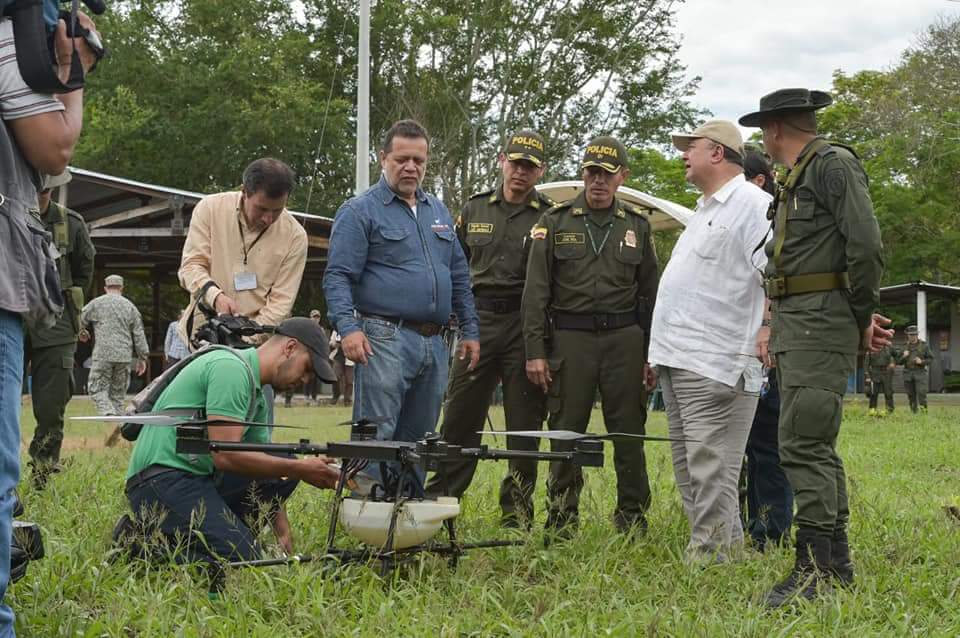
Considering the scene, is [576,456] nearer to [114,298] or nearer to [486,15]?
[114,298]

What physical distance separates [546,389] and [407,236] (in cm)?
111

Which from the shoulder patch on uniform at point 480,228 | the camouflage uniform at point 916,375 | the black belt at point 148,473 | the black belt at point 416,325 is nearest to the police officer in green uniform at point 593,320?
the shoulder patch on uniform at point 480,228

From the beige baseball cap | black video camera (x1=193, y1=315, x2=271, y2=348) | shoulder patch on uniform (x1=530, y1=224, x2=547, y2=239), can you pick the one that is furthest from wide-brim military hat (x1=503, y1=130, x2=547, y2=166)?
black video camera (x1=193, y1=315, x2=271, y2=348)

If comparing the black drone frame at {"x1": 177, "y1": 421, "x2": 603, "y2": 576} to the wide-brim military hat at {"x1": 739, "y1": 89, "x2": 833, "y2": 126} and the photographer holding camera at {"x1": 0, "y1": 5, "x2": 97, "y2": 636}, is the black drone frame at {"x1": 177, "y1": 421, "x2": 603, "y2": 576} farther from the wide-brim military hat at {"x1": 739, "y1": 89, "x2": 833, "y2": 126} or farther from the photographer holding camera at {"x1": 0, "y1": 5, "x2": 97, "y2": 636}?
the wide-brim military hat at {"x1": 739, "y1": 89, "x2": 833, "y2": 126}

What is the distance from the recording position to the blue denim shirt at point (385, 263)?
209 inches

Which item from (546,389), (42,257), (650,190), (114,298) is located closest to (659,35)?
(650,190)

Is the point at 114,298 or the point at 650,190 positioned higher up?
the point at 650,190

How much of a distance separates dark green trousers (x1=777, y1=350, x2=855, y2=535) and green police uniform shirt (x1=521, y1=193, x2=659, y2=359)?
1550 mm

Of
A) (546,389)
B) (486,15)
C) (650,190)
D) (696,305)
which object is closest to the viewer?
(696,305)

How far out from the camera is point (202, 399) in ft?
14.4

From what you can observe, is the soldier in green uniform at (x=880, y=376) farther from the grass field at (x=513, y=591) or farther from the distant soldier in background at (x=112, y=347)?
the grass field at (x=513, y=591)

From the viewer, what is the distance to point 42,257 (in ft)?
9.52

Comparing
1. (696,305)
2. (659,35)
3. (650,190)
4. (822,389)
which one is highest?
(659,35)

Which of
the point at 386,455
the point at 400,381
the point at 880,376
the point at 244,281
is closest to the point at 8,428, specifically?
the point at 386,455
